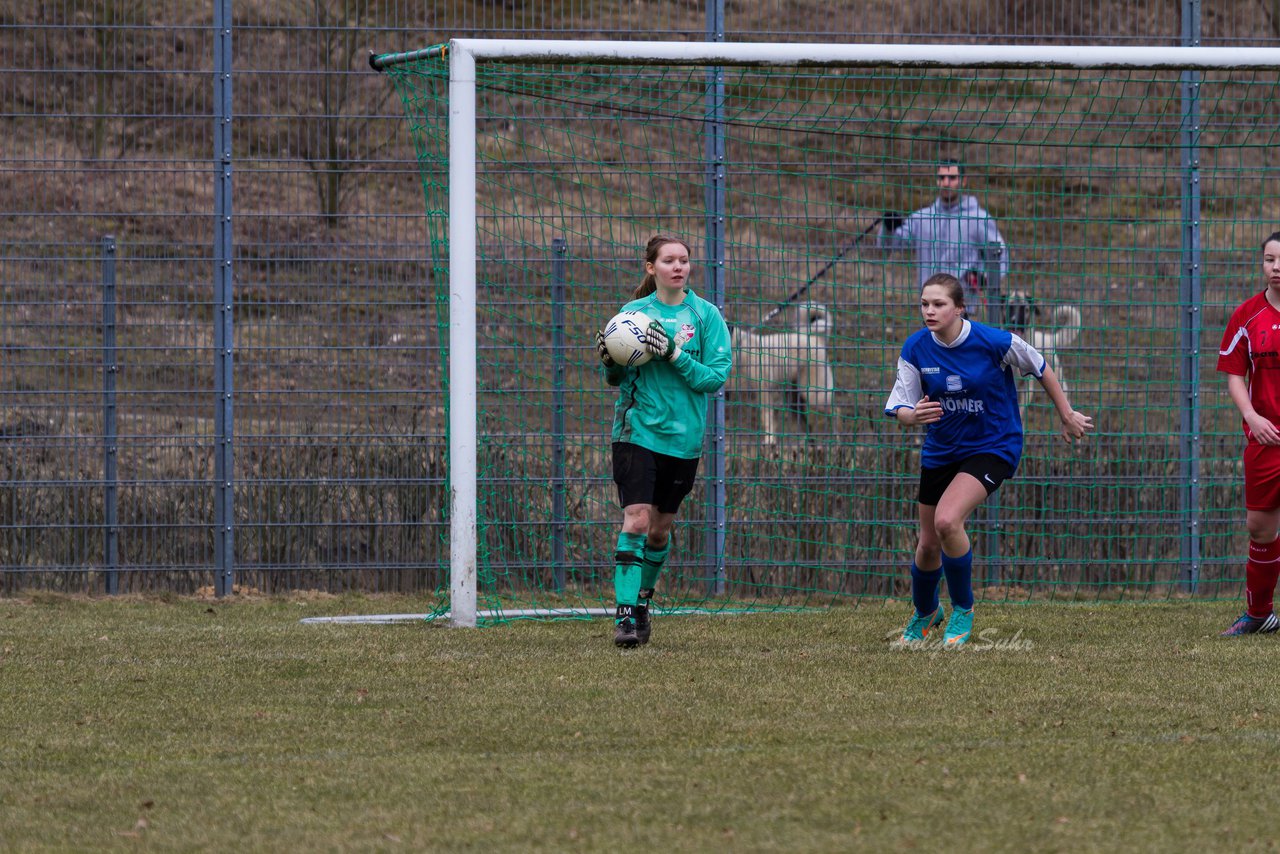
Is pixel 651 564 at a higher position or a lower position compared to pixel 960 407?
lower

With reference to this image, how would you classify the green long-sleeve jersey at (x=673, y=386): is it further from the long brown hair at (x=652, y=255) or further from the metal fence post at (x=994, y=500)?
the metal fence post at (x=994, y=500)

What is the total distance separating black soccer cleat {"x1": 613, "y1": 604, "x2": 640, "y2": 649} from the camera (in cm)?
724

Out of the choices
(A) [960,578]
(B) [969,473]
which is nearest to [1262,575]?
(A) [960,578]

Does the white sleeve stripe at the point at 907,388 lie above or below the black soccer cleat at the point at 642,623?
above

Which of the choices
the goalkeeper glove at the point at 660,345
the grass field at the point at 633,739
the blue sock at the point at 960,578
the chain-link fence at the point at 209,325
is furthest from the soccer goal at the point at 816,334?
the blue sock at the point at 960,578

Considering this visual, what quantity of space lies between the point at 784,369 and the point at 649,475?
277 centimetres

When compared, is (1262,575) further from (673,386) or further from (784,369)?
(784,369)

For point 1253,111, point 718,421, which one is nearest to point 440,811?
point 718,421

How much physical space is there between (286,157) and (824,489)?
383 centimetres

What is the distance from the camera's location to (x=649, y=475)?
23.8 ft

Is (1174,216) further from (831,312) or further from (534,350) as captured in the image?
(534,350)

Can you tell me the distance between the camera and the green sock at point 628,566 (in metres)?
7.27

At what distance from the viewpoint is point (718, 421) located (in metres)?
9.65

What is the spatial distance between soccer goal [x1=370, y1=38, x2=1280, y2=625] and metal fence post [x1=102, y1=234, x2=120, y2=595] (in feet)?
6.28
